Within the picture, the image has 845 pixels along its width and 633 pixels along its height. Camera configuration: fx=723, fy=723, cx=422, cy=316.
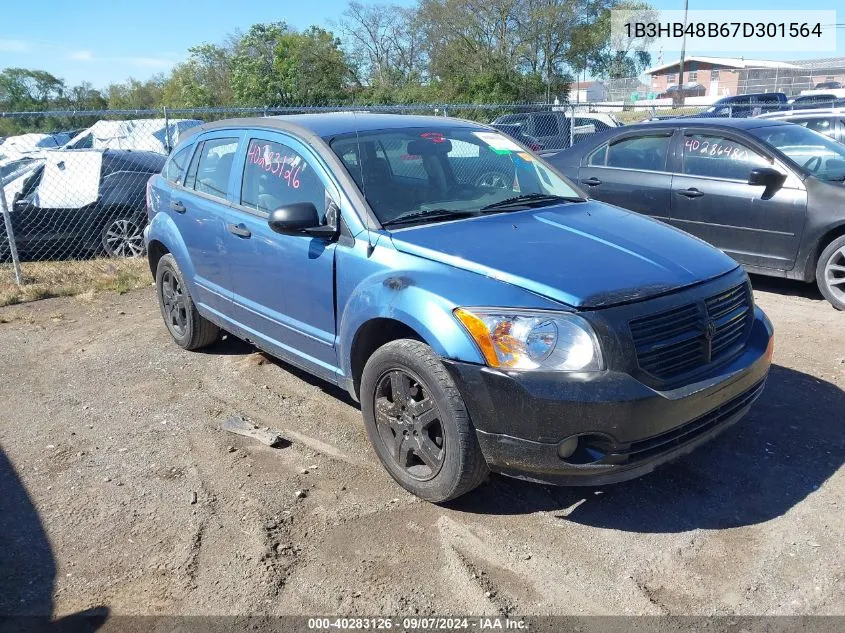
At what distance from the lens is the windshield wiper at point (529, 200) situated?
4051mm

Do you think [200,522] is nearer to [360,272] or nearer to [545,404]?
[360,272]

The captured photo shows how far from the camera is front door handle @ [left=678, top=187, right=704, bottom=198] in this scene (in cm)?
705

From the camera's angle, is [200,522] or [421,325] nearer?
[421,325]

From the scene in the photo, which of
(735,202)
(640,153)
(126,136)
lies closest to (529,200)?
(735,202)

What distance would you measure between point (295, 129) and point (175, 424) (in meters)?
1.99

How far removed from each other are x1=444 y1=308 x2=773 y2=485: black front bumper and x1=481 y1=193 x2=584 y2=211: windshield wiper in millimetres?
1283

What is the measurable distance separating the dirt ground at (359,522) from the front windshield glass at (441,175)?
141 centimetres

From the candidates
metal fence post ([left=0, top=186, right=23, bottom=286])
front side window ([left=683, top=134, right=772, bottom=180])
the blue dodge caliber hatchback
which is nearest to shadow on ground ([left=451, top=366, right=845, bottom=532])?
the blue dodge caliber hatchback

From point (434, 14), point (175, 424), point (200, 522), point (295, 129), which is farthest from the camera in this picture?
point (434, 14)

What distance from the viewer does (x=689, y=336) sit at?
318cm

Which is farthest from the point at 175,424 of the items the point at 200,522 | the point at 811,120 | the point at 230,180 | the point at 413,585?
the point at 811,120

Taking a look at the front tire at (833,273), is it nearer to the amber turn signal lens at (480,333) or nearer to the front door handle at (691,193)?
the front door handle at (691,193)

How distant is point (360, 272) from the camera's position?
3635mm

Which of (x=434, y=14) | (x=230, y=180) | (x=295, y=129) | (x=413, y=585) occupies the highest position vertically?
(x=434, y=14)
